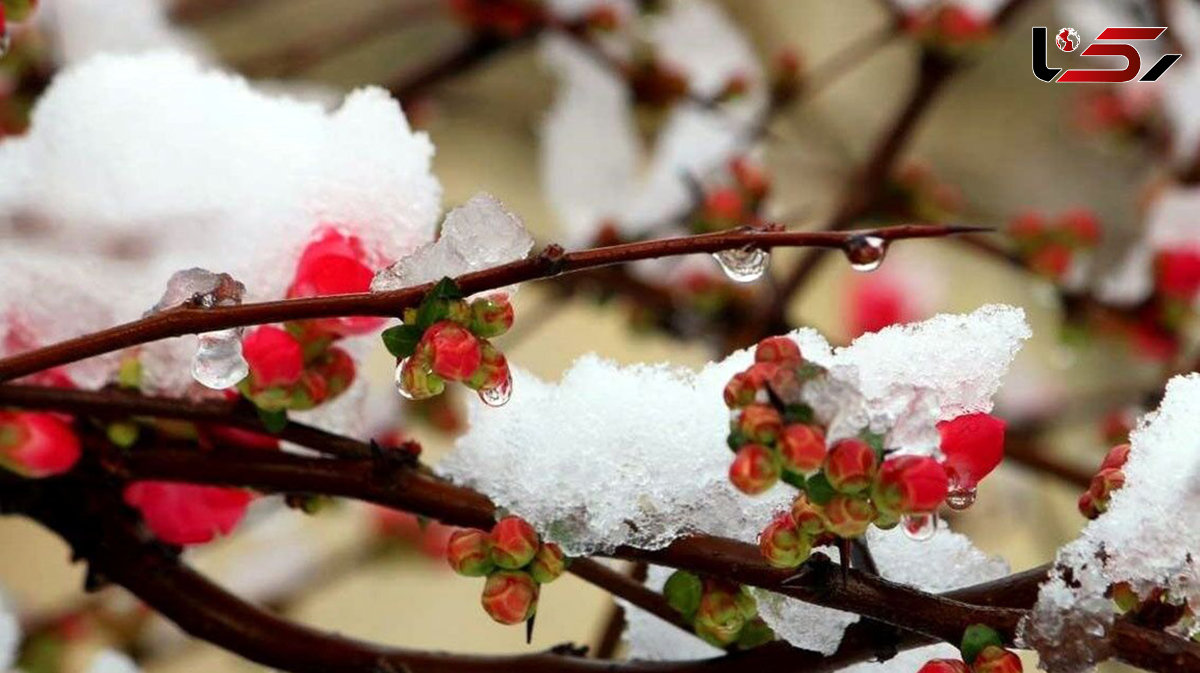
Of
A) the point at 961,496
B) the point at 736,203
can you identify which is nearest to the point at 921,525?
the point at 961,496

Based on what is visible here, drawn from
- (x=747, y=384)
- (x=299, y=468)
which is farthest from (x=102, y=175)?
(x=747, y=384)

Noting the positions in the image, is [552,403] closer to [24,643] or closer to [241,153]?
[241,153]

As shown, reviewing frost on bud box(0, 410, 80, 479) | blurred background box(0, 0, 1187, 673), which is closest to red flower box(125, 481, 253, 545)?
frost on bud box(0, 410, 80, 479)

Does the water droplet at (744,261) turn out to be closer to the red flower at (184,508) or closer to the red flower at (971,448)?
the red flower at (971,448)

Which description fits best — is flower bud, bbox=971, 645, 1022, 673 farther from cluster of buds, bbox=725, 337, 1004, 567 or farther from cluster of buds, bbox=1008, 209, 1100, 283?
cluster of buds, bbox=1008, 209, 1100, 283

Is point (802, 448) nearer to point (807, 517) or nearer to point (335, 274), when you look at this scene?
point (807, 517)

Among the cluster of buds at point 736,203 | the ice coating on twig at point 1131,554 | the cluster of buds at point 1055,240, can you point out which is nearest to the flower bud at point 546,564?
the ice coating on twig at point 1131,554
